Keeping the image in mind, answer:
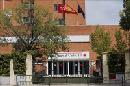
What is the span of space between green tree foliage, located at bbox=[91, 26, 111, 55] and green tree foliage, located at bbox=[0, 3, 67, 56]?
1605 cm

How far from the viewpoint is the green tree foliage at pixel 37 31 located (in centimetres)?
5547

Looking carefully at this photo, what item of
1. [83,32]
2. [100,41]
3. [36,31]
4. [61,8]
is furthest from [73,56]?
[36,31]

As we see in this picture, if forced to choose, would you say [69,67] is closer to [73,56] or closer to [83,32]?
[73,56]

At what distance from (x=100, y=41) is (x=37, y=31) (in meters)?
20.7

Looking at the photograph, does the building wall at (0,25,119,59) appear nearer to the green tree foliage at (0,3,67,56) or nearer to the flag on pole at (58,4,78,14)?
the flag on pole at (58,4,78,14)

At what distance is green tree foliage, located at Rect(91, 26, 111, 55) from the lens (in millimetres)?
73000

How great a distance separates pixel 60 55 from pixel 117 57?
23267 millimetres

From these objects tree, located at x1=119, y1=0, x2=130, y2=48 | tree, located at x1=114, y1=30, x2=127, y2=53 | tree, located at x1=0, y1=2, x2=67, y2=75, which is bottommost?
tree, located at x1=114, y1=30, x2=127, y2=53

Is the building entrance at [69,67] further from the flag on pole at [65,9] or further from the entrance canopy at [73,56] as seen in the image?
the flag on pole at [65,9]

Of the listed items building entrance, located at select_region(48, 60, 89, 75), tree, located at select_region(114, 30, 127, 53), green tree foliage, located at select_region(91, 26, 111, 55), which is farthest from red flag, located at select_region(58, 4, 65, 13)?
building entrance, located at select_region(48, 60, 89, 75)

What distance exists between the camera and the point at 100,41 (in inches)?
2940

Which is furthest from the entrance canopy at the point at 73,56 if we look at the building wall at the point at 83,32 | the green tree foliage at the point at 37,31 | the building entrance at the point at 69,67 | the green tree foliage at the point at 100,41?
the green tree foliage at the point at 37,31

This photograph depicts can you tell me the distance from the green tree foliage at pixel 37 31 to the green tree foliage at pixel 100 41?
16.0 meters

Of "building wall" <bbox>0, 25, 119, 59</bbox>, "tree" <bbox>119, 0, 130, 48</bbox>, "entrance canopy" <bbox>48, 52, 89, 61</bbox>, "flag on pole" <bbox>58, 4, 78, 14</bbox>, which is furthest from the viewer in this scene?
"flag on pole" <bbox>58, 4, 78, 14</bbox>
